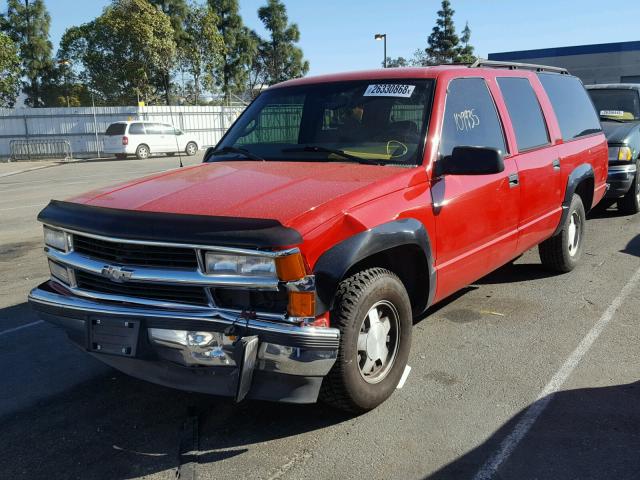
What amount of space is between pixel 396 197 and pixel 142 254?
1.41m

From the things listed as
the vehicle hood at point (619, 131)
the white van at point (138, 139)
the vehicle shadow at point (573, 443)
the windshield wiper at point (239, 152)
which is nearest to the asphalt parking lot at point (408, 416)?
the vehicle shadow at point (573, 443)

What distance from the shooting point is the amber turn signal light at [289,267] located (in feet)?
9.12

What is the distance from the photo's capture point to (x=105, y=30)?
36.5 m

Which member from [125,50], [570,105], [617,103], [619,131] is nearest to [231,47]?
[125,50]

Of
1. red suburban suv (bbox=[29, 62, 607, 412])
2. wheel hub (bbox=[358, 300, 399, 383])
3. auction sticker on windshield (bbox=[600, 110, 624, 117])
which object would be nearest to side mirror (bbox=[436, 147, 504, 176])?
red suburban suv (bbox=[29, 62, 607, 412])

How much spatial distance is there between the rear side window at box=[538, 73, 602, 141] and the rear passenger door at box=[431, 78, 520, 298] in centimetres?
155

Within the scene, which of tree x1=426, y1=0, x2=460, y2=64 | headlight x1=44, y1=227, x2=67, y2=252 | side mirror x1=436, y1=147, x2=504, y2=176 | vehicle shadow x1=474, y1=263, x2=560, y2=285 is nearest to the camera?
headlight x1=44, y1=227, x2=67, y2=252

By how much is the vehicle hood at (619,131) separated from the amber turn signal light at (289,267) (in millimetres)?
7500

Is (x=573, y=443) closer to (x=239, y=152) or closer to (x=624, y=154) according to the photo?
(x=239, y=152)

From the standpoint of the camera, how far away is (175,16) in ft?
131

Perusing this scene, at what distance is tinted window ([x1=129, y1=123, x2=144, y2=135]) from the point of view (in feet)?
89.6

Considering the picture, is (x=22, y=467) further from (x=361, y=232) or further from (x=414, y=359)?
(x=414, y=359)

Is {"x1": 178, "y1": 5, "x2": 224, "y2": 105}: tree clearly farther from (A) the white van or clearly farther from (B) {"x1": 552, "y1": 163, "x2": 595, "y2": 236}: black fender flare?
(B) {"x1": 552, "y1": 163, "x2": 595, "y2": 236}: black fender flare

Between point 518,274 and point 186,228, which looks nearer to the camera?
point 186,228
